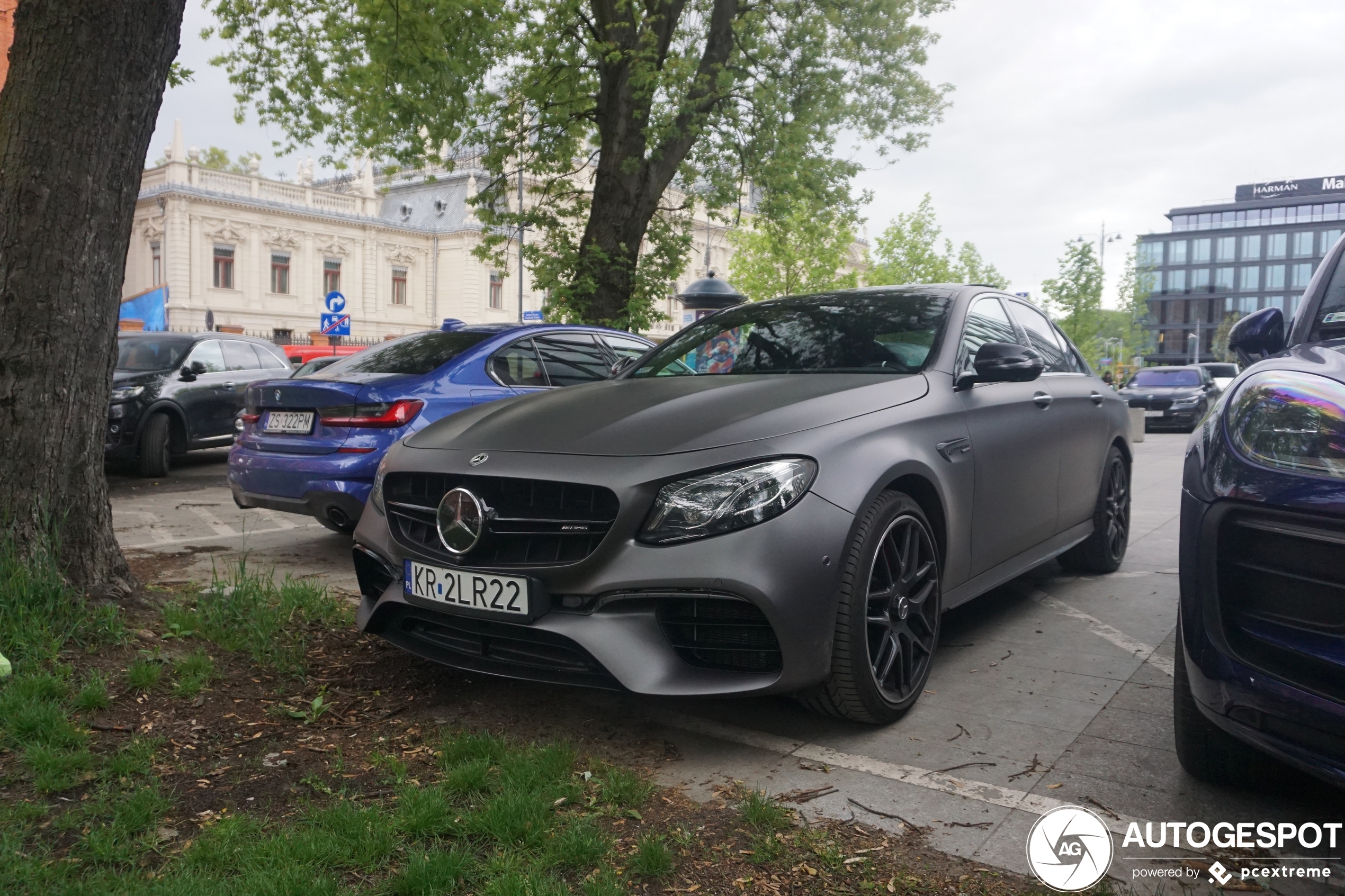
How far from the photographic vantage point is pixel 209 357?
11.5 metres

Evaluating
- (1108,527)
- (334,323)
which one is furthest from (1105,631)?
(334,323)

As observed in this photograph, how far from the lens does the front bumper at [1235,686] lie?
2168mm

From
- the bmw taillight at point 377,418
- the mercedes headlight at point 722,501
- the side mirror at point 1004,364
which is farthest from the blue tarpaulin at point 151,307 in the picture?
the mercedes headlight at point 722,501

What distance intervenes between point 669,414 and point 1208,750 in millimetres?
1823

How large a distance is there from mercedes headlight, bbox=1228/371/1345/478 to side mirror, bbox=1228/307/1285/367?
4.37ft

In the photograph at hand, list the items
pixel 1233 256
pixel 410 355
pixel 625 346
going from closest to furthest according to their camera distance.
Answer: pixel 410 355, pixel 625 346, pixel 1233 256

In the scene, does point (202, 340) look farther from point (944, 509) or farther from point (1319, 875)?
point (1319, 875)

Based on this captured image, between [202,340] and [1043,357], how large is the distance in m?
9.59

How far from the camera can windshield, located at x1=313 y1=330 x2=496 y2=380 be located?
625cm

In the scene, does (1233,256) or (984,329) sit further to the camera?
(1233,256)

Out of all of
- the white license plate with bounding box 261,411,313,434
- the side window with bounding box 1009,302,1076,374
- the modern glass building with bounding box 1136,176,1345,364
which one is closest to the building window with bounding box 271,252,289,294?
the white license plate with bounding box 261,411,313,434

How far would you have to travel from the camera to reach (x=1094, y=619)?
4.84 meters

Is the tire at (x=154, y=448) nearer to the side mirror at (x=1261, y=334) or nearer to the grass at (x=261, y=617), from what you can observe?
the grass at (x=261, y=617)

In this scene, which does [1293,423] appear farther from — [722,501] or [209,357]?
[209,357]
